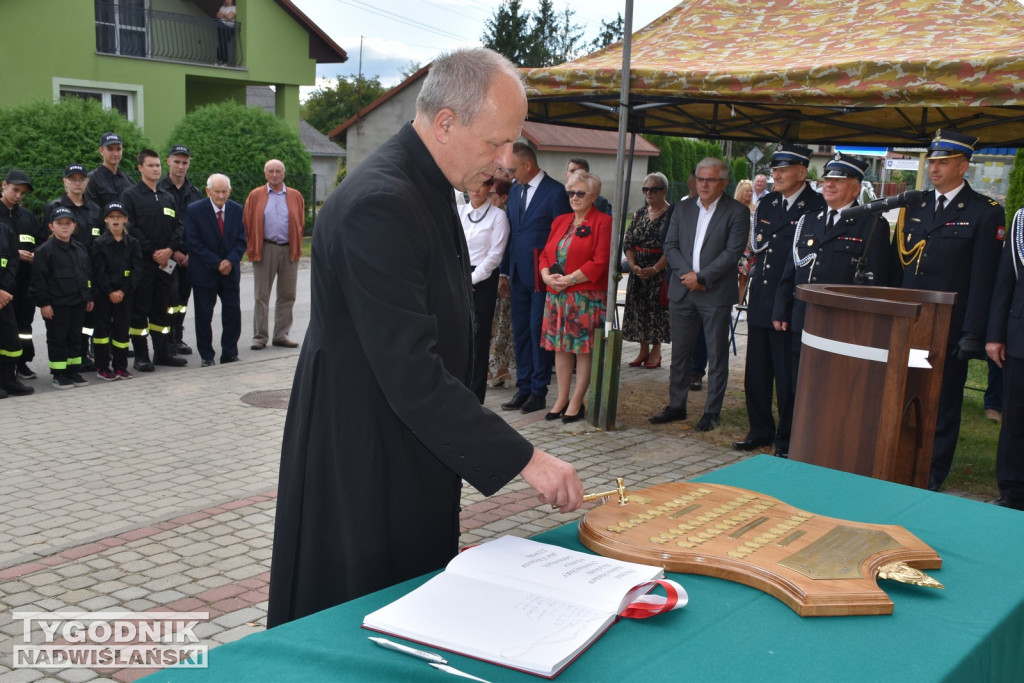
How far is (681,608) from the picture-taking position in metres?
1.85

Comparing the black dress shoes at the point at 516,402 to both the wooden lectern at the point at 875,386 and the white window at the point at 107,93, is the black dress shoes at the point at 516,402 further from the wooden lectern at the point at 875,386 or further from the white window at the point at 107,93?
the white window at the point at 107,93

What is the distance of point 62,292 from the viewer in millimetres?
8438

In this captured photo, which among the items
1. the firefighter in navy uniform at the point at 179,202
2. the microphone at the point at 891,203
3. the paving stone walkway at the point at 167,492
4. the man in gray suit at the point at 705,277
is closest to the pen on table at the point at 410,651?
the paving stone walkway at the point at 167,492

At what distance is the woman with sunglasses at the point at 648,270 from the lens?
30.6 ft

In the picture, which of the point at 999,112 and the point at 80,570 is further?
the point at 999,112

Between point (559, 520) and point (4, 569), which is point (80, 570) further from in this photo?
point (559, 520)

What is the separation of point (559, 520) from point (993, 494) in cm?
306

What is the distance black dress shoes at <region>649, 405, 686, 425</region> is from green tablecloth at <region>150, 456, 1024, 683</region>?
5643 millimetres

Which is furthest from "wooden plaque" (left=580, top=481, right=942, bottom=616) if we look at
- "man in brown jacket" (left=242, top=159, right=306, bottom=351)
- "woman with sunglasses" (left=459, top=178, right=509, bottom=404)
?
"man in brown jacket" (left=242, top=159, right=306, bottom=351)

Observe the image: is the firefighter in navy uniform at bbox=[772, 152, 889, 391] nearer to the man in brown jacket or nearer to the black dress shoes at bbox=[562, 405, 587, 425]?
the black dress shoes at bbox=[562, 405, 587, 425]

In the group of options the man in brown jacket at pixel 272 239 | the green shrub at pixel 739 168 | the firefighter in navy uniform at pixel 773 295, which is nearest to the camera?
the firefighter in navy uniform at pixel 773 295

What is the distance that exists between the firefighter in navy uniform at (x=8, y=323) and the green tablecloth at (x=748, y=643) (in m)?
7.31

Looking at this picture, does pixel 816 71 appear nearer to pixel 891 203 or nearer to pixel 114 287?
pixel 891 203

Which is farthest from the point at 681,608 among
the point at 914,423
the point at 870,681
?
the point at 914,423
